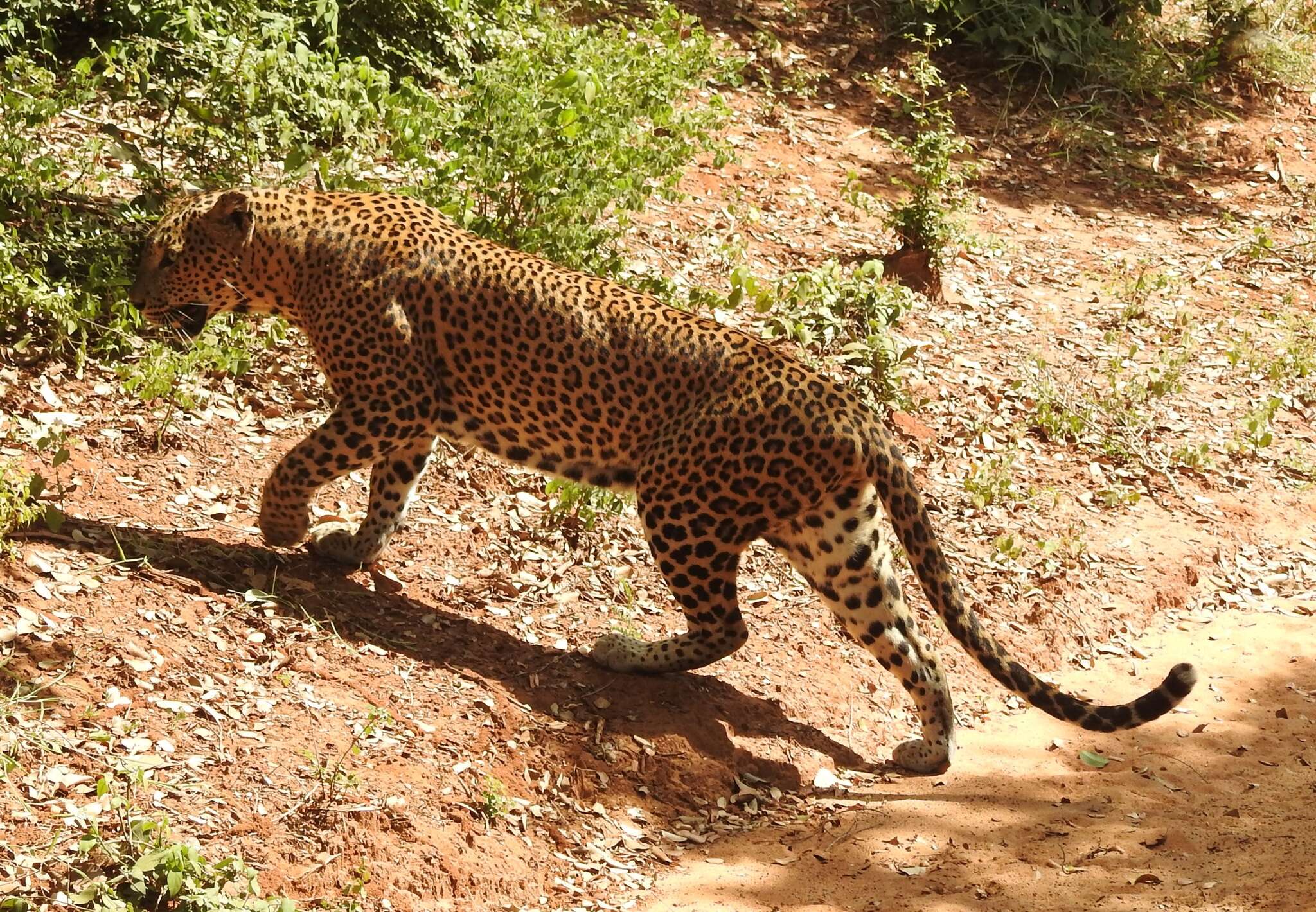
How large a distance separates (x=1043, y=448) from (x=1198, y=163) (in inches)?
264

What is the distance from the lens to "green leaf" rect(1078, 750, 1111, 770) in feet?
25.8

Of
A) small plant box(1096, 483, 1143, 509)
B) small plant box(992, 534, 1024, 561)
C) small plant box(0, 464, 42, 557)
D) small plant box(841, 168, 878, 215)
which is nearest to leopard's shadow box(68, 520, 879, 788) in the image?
small plant box(0, 464, 42, 557)

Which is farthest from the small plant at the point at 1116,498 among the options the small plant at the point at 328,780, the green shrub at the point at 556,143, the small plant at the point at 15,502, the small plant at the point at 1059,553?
the small plant at the point at 15,502

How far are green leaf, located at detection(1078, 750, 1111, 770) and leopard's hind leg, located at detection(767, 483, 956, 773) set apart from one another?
829mm

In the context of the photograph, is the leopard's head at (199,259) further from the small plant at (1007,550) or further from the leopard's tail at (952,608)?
the small plant at (1007,550)

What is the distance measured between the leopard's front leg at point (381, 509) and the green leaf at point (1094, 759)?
3.85 metres

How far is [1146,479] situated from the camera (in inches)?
422

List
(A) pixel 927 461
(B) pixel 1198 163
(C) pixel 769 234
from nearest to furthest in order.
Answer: (A) pixel 927 461 < (C) pixel 769 234 < (B) pixel 1198 163

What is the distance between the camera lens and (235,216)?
7715mm

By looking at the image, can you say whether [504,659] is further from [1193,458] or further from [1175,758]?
[1193,458]

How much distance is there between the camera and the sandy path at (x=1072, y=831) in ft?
21.2

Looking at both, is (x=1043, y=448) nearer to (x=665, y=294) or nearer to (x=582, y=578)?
(x=665, y=294)

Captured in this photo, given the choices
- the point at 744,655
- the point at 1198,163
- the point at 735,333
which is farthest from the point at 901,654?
the point at 1198,163

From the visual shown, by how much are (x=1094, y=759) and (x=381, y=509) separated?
4021mm
